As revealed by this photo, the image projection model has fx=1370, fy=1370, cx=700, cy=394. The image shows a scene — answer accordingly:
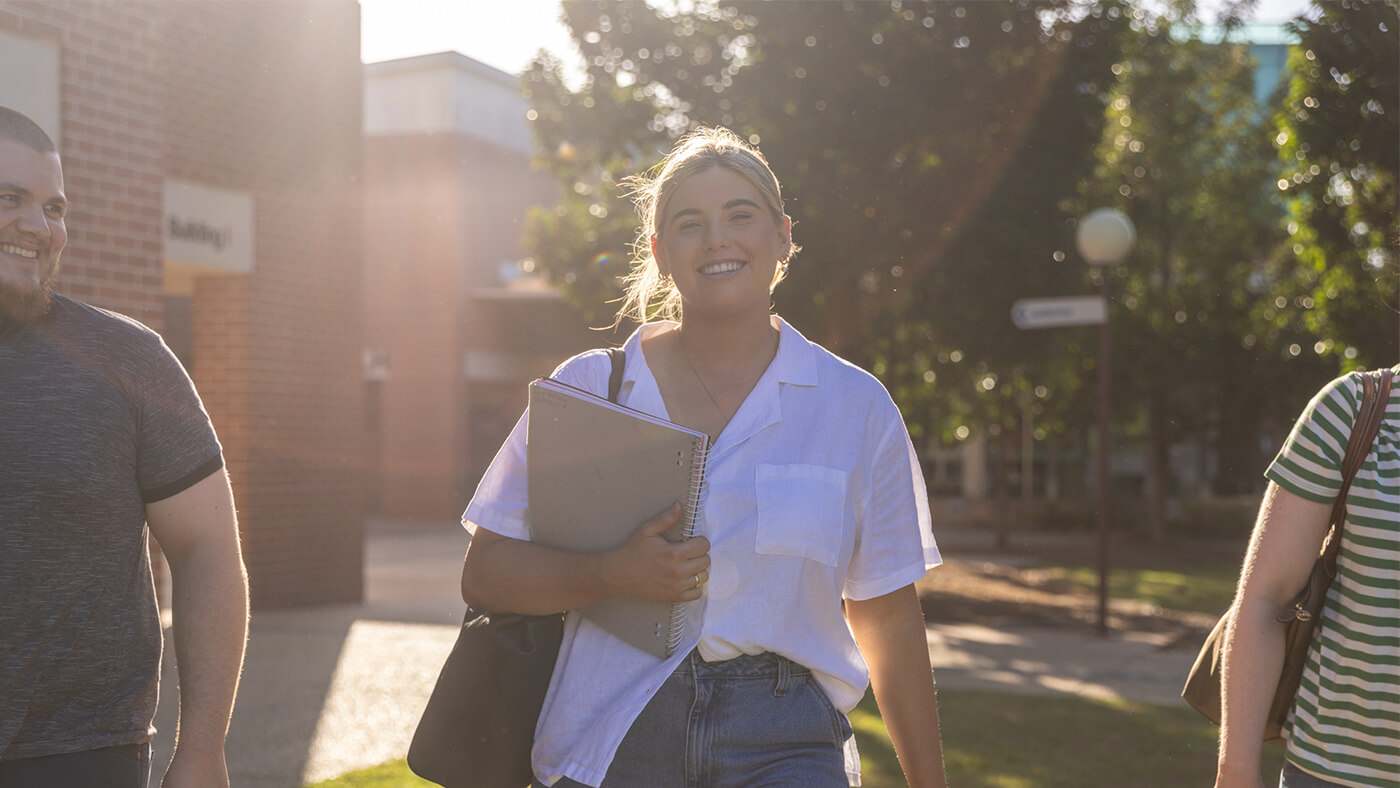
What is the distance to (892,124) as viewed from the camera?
12.3 meters

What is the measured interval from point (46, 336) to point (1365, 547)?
2.44 metres

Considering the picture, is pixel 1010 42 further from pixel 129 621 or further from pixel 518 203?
pixel 518 203

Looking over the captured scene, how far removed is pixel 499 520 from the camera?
2.76m

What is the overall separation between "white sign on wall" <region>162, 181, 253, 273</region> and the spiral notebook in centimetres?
929

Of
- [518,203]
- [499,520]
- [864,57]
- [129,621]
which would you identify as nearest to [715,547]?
[499,520]

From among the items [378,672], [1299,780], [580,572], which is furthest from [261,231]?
[1299,780]

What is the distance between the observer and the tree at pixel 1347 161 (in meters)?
Result: 9.49

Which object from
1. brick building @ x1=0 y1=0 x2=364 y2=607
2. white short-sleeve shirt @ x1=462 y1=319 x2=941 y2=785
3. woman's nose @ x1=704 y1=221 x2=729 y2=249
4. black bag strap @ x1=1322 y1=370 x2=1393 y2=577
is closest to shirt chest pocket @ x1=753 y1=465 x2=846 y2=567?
white short-sleeve shirt @ x1=462 y1=319 x2=941 y2=785

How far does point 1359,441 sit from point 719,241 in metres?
1.29

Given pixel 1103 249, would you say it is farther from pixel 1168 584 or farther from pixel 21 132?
pixel 21 132

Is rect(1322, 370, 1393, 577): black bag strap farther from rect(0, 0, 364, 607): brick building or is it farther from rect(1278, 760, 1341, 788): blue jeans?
rect(0, 0, 364, 607): brick building

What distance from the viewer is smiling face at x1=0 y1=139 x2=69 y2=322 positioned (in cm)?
241

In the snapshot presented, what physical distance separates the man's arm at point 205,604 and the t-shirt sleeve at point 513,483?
47cm

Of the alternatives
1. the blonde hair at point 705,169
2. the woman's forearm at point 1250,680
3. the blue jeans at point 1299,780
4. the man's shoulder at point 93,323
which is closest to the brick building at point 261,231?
the blonde hair at point 705,169
